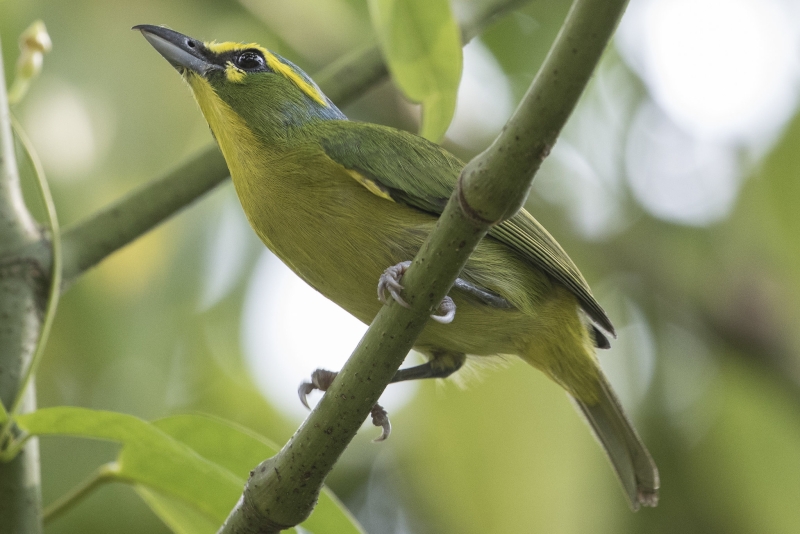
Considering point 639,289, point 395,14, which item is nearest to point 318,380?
point 395,14

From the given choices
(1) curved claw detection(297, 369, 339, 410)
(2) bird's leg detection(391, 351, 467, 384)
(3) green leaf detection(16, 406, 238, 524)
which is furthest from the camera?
(2) bird's leg detection(391, 351, 467, 384)

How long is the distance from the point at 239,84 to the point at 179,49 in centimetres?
21

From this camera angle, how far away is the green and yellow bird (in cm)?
260

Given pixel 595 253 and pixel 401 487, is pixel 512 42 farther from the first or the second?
pixel 401 487

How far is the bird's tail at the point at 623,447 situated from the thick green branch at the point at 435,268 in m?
1.61

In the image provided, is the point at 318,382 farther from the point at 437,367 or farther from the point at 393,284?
the point at 393,284

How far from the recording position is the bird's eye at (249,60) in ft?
10.1

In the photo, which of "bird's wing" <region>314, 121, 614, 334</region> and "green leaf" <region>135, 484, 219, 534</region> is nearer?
"green leaf" <region>135, 484, 219, 534</region>

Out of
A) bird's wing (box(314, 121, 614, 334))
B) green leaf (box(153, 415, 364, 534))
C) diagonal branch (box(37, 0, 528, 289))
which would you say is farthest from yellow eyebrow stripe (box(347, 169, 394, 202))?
green leaf (box(153, 415, 364, 534))

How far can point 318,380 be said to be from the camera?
8.77 ft

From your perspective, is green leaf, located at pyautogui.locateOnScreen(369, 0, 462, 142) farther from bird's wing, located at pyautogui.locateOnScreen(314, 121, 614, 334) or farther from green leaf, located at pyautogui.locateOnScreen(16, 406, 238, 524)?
green leaf, located at pyautogui.locateOnScreen(16, 406, 238, 524)

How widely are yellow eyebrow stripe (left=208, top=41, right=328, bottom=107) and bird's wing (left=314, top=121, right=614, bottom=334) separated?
0.25 meters

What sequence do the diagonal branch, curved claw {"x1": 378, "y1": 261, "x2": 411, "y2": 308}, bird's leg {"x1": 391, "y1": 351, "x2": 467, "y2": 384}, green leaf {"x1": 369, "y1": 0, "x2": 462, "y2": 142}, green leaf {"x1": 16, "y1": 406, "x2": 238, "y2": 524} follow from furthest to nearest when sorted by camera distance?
bird's leg {"x1": 391, "y1": 351, "x2": 467, "y2": 384}, the diagonal branch, green leaf {"x1": 369, "y1": 0, "x2": 462, "y2": 142}, green leaf {"x1": 16, "y1": 406, "x2": 238, "y2": 524}, curved claw {"x1": 378, "y1": 261, "x2": 411, "y2": 308}

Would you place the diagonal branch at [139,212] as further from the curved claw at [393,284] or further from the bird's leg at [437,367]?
the bird's leg at [437,367]
